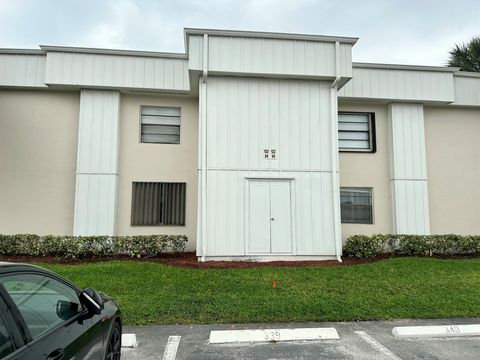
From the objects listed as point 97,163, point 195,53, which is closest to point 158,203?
point 97,163

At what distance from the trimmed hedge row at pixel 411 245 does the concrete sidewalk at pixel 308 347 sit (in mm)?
5010

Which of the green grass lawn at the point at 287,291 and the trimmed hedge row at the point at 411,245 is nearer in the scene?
the green grass lawn at the point at 287,291

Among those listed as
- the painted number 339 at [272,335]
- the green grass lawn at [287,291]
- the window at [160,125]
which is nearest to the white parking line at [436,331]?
the green grass lawn at [287,291]

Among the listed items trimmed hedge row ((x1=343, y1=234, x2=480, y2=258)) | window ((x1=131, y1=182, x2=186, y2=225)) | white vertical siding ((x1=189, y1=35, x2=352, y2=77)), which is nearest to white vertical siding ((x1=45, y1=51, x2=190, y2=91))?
white vertical siding ((x1=189, y1=35, x2=352, y2=77))

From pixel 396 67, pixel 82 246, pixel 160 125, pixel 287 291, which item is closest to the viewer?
pixel 287 291

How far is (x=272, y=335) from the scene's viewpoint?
4535mm

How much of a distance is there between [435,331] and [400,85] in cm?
881

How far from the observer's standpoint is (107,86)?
1045 centimetres

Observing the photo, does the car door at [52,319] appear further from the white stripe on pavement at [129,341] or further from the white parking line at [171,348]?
the white stripe on pavement at [129,341]

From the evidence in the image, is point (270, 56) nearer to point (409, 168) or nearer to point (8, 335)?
point (409, 168)

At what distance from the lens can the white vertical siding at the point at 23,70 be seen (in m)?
10.5

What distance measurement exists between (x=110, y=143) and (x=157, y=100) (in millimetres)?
2044

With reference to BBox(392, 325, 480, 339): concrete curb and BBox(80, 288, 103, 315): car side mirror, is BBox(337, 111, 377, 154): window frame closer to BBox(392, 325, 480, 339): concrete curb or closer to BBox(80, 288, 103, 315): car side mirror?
BBox(392, 325, 480, 339): concrete curb

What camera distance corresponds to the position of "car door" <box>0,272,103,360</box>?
7.03 feet
